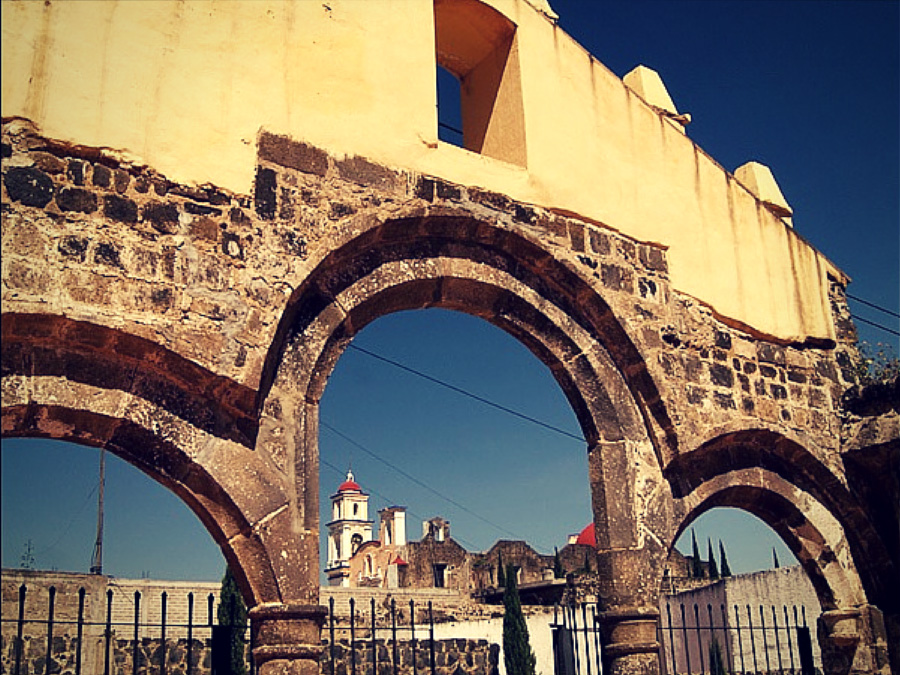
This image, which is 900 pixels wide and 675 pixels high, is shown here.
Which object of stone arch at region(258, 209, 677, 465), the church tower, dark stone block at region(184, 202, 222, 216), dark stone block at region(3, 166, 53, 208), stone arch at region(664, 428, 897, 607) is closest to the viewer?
dark stone block at region(3, 166, 53, 208)

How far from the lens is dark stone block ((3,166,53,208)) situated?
4.32 metres

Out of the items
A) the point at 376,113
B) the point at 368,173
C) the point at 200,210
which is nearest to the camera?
the point at 200,210

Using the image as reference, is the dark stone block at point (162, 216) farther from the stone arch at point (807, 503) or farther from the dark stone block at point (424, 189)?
the stone arch at point (807, 503)

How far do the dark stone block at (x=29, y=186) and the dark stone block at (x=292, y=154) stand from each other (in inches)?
45.1

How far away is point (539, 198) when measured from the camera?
6.46 meters

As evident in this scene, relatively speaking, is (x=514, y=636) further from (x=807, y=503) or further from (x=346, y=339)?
(x=346, y=339)

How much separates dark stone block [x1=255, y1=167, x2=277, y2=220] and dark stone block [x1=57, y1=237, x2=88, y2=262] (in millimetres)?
958

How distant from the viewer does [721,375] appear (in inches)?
280

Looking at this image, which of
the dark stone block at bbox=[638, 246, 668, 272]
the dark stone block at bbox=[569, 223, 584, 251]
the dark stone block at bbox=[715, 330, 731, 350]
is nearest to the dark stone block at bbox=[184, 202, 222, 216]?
the dark stone block at bbox=[569, 223, 584, 251]

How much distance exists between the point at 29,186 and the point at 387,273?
2.11 m

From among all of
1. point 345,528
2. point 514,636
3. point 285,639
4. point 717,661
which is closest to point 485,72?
point 285,639

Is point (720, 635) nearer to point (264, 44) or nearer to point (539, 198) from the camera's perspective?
point (539, 198)

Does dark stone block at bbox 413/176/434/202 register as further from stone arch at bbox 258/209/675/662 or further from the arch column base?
the arch column base

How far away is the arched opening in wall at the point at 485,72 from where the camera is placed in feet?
21.6
